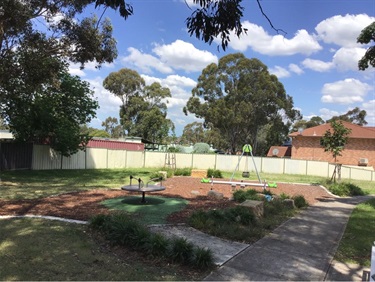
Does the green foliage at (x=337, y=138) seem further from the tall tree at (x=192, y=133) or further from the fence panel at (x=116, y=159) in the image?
the tall tree at (x=192, y=133)

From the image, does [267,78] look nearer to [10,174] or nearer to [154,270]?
[10,174]

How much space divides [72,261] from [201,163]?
2750cm

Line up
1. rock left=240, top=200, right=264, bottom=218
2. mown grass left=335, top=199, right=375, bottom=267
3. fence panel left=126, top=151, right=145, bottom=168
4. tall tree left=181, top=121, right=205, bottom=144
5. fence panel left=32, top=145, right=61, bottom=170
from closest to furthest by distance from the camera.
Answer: mown grass left=335, top=199, right=375, bottom=267 → rock left=240, top=200, right=264, bottom=218 → fence panel left=32, top=145, right=61, bottom=170 → fence panel left=126, top=151, right=145, bottom=168 → tall tree left=181, top=121, right=205, bottom=144

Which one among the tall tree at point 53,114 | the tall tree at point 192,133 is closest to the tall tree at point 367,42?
the tall tree at point 53,114

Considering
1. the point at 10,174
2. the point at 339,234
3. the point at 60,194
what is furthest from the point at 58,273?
the point at 10,174

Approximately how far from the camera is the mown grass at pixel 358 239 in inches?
232

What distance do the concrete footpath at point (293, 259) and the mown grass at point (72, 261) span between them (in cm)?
62

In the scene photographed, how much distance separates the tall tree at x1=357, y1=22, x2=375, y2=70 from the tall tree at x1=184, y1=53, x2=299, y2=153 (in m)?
27.7

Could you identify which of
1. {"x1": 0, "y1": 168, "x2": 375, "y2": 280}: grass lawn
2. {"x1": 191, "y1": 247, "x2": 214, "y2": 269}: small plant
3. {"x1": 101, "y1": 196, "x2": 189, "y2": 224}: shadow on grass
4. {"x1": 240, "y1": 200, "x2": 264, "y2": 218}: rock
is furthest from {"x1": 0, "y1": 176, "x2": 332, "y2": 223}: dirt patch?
{"x1": 191, "y1": 247, "x2": 214, "y2": 269}: small plant

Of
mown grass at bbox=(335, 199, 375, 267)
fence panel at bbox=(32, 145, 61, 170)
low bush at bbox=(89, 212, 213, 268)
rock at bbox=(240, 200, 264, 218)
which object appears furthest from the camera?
fence panel at bbox=(32, 145, 61, 170)

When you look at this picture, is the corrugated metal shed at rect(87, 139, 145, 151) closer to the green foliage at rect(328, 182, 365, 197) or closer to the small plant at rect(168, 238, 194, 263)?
the green foliage at rect(328, 182, 365, 197)

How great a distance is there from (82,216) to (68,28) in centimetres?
1072

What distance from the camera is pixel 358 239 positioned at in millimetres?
7141

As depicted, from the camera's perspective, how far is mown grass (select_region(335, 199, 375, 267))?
5887mm
